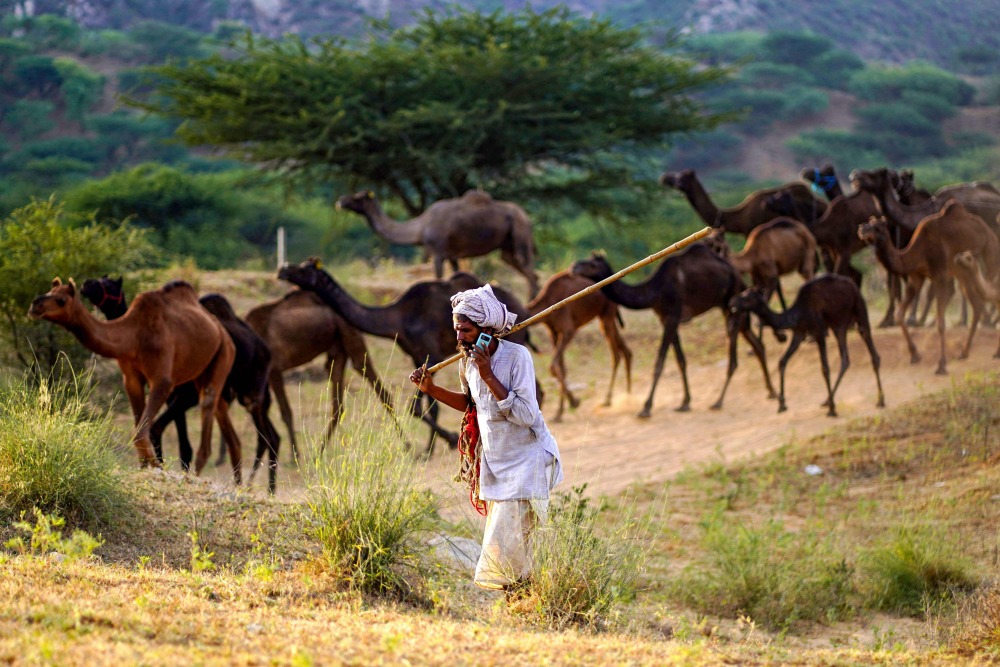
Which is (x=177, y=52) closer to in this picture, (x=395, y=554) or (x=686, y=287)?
(x=686, y=287)

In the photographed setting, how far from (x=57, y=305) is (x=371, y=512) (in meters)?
3.45

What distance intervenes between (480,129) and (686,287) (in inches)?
384

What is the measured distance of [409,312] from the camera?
39.7 ft

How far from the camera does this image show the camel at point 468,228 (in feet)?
57.9

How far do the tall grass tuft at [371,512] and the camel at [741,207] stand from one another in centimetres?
1104

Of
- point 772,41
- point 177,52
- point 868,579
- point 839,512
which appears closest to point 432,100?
point 839,512

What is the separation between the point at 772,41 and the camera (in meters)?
66.7

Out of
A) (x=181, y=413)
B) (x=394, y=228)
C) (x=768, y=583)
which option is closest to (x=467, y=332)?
(x=768, y=583)

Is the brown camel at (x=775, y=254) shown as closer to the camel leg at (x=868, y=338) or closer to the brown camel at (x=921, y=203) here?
the brown camel at (x=921, y=203)

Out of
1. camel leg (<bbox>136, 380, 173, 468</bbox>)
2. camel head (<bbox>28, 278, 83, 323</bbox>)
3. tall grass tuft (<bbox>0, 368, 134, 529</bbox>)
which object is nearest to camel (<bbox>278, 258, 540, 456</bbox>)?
camel leg (<bbox>136, 380, 173, 468</bbox>)

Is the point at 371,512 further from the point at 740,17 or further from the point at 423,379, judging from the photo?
Answer: the point at 740,17

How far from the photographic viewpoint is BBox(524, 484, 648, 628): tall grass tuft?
6.29 meters

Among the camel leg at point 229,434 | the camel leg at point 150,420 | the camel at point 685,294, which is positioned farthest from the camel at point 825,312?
the camel leg at point 150,420

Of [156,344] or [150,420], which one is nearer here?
[150,420]
